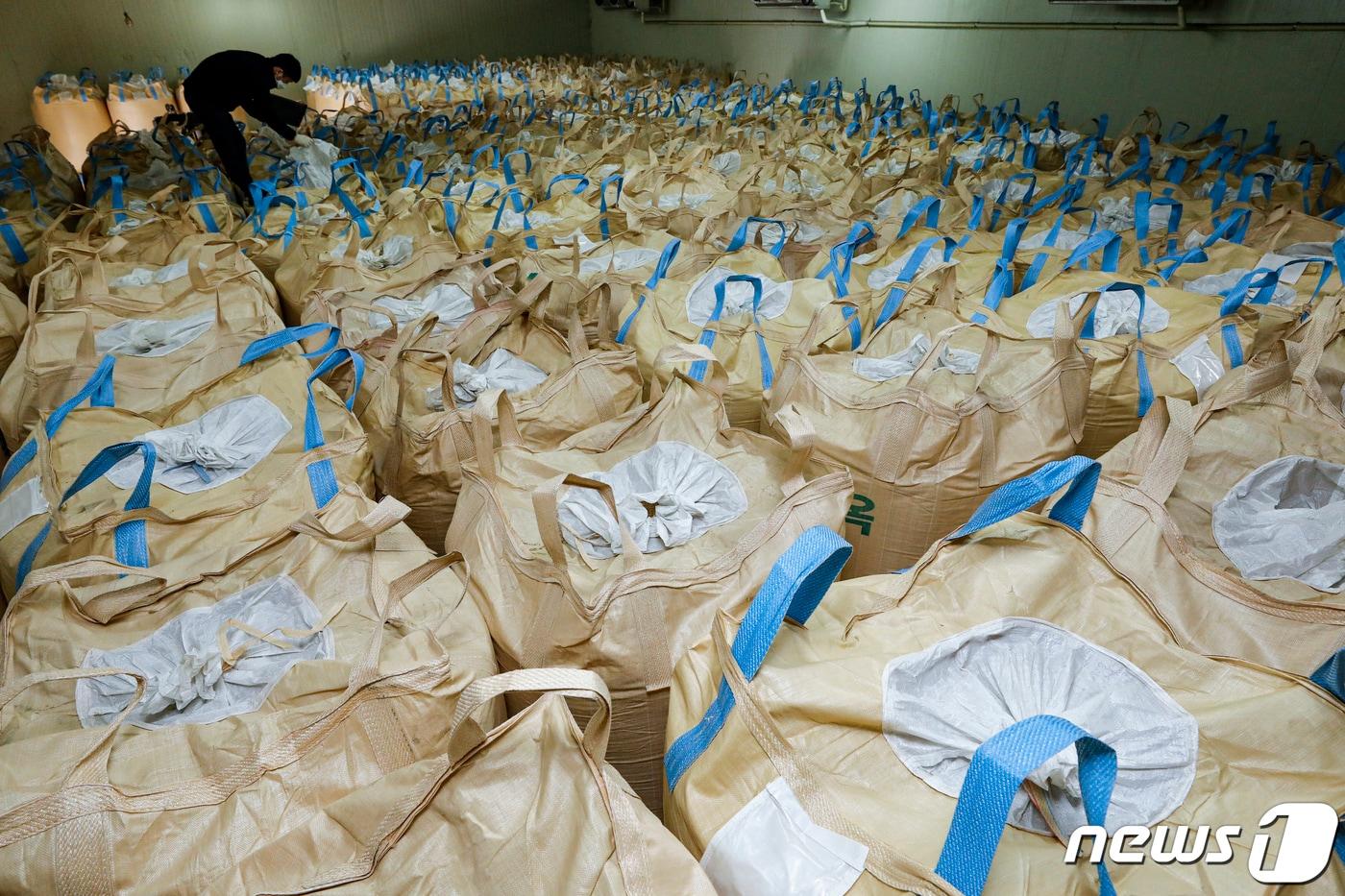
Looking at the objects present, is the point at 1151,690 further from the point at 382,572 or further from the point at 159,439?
the point at 159,439

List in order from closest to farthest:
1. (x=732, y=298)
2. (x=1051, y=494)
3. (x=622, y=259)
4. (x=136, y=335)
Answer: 1. (x=1051, y=494)
2. (x=136, y=335)
3. (x=732, y=298)
4. (x=622, y=259)

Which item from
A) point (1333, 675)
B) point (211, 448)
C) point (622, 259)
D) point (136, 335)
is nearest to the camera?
point (1333, 675)

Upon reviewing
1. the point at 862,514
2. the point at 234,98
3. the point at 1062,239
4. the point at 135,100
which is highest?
the point at 135,100

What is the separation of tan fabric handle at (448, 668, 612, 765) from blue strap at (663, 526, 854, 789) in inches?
5.3

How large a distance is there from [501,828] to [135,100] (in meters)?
9.29

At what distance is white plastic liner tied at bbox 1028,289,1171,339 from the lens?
1.77 metres

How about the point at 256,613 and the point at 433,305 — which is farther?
the point at 433,305

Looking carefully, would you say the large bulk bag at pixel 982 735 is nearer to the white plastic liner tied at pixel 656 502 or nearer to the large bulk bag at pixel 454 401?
the white plastic liner tied at pixel 656 502

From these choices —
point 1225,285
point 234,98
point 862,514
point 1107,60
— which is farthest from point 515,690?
point 1107,60

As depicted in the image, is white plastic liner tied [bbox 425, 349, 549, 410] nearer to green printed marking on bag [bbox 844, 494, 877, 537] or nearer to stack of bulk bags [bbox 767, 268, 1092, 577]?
stack of bulk bags [bbox 767, 268, 1092, 577]

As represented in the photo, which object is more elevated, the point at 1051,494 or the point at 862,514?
the point at 1051,494

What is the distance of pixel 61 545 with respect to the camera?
118cm

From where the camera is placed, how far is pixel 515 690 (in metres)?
0.62

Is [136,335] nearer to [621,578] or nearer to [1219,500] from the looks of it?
[621,578]
